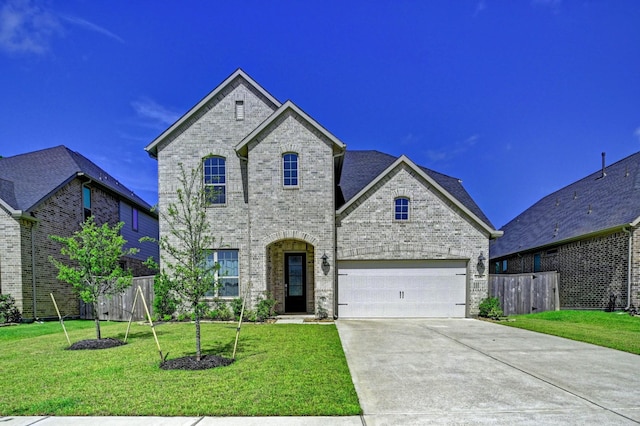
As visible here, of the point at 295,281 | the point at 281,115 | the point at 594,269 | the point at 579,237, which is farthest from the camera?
the point at 579,237

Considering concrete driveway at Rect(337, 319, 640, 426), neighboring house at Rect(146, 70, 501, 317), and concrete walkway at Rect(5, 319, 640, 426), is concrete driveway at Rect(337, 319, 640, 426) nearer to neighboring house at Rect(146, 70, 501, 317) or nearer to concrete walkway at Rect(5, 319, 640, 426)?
concrete walkway at Rect(5, 319, 640, 426)

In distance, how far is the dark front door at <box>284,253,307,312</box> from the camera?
45.9ft

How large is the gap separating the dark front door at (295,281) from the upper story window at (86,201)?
10964 mm

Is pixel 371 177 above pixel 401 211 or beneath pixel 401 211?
above

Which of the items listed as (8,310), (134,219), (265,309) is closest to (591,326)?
(265,309)

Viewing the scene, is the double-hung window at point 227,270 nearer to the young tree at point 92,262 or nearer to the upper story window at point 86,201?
the young tree at point 92,262

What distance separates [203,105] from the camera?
13.7 m

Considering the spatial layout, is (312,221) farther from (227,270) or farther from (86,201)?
(86,201)

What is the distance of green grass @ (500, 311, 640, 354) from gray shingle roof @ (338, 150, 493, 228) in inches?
170

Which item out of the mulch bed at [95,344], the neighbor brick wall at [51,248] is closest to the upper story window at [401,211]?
the mulch bed at [95,344]

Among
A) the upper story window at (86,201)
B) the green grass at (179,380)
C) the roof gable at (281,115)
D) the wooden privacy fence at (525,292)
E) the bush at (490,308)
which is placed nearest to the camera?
the green grass at (179,380)

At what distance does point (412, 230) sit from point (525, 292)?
616 centimetres

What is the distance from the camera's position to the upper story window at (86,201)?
1679 centimetres

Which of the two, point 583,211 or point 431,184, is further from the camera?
point 583,211
